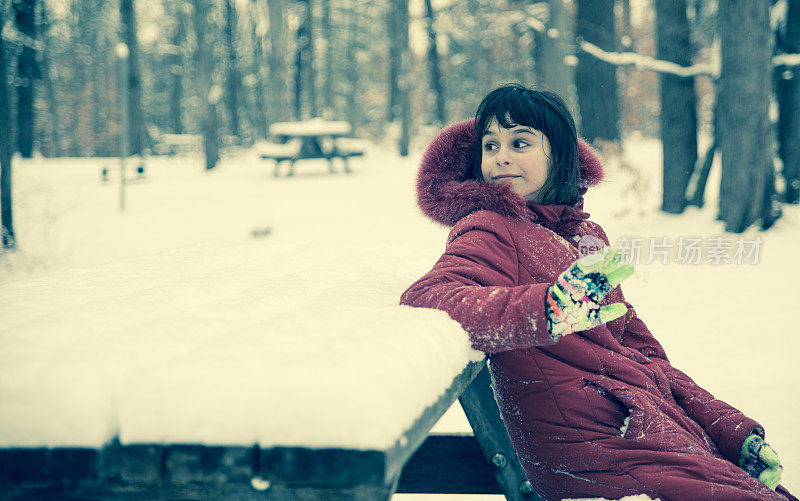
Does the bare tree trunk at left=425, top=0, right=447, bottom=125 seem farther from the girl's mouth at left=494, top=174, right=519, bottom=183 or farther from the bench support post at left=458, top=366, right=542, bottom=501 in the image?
the bench support post at left=458, top=366, right=542, bottom=501

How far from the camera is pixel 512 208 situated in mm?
1844

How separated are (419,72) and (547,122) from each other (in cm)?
3752

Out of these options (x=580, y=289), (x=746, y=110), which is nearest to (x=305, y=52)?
(x=746, y=110)

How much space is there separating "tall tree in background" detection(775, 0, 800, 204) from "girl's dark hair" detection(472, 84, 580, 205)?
6149 mm

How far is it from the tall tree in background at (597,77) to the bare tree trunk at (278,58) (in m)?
7.46

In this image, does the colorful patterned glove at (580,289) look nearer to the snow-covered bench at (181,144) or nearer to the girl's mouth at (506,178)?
the girl's mouth at (506,178)

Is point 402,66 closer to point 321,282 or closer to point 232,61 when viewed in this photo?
point 232,61

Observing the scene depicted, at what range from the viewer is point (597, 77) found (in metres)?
11.2

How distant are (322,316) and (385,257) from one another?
46.7 inches

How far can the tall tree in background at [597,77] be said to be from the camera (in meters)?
10.8

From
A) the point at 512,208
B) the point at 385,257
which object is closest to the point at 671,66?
the point at 385,257

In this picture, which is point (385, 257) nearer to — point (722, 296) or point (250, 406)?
point (250, 406)

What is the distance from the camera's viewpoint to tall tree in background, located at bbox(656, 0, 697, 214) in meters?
7.32

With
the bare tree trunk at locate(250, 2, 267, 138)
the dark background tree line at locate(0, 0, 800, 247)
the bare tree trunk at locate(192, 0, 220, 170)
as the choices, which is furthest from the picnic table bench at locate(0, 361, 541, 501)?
the bare tree trunk at locate(250, 2, 267, 138)
